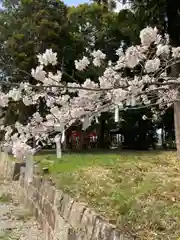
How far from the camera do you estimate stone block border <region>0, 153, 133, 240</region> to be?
2.32 meters

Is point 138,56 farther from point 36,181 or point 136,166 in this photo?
point 36,181

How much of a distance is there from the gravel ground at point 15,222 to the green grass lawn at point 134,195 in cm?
74

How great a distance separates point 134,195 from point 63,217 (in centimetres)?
75

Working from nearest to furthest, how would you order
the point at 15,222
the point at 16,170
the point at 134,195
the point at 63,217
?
1. the point at 134,195
2. the point at 63,217
3. the point at 15,222
4. the point at 16,170

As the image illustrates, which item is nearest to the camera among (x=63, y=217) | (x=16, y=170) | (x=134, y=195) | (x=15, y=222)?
(x=134, y=195)

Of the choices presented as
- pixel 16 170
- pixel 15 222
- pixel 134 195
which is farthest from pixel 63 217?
pixel 16 170

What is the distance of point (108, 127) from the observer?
17.0m

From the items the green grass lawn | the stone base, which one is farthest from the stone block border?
the stone base

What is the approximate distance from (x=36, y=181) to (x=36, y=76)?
2896 millimetres

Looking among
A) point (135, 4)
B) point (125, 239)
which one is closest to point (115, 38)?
point (135, 4)

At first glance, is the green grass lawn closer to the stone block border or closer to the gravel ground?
the stone block border

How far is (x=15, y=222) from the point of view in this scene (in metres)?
Answer: 4.88

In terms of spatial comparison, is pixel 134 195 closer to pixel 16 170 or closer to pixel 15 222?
pixel 15 222

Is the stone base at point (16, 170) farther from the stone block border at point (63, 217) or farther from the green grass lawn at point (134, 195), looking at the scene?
the green grass lawn at point (134, 195)
